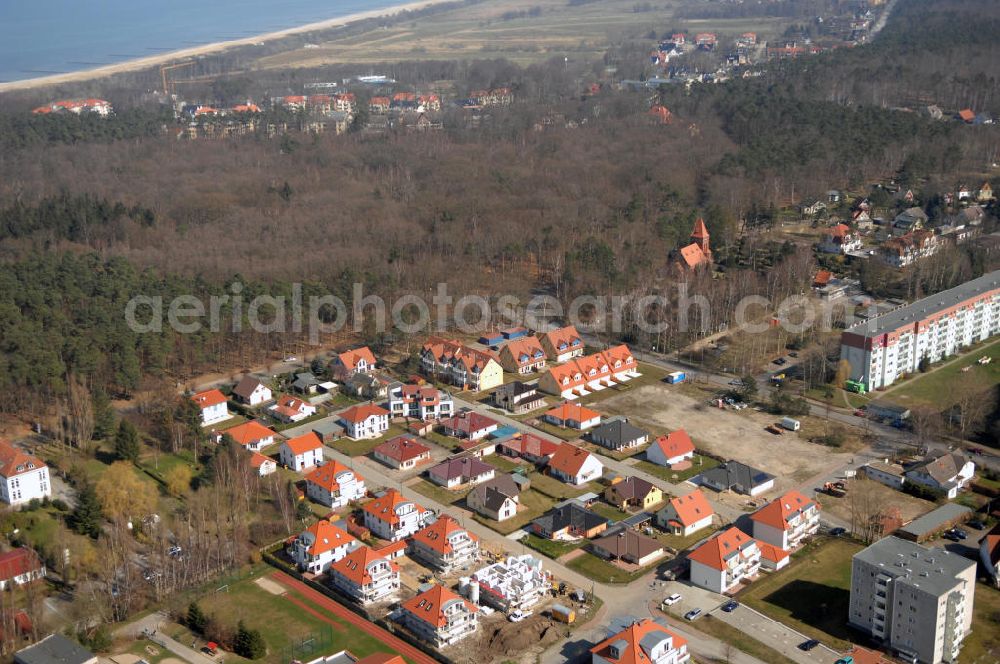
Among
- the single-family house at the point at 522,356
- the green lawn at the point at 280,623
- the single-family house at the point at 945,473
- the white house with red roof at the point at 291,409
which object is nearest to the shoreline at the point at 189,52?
the white house with red roof at the point at 291,409

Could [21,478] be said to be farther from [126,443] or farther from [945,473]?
[945,473]

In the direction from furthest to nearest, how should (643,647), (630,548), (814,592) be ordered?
(630,548) < (814,592) < (643,647)

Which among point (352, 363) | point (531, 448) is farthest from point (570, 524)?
point (352, 363)

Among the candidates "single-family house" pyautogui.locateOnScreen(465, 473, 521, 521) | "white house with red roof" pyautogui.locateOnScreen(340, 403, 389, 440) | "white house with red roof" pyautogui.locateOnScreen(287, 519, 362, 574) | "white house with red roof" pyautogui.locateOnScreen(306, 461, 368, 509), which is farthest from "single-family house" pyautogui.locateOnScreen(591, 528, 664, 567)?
"white house with red roof" pyautogui.locateOnScreen(340, 403, 389, 440)

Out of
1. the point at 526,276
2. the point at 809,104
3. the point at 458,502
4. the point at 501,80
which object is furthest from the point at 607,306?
the point at 501,80

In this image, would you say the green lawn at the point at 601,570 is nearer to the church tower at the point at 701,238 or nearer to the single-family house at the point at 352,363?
the single-family house at the point at 352,363

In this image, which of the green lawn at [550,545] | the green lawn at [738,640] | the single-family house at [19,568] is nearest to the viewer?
the green lawn at [738,640]

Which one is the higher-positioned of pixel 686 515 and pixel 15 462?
pixel 15 462
